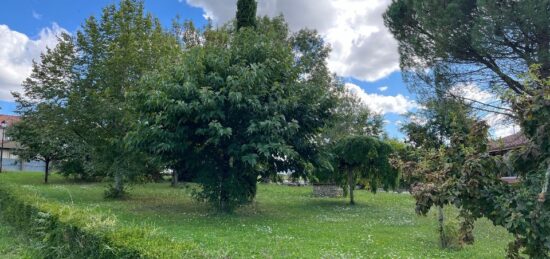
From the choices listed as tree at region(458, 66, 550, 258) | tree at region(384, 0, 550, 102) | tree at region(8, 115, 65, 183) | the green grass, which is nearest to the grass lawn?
the green grass

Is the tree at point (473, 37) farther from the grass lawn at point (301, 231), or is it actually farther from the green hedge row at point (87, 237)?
the green hedge row at point (87, 237)

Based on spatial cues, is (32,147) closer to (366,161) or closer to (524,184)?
(366,161)

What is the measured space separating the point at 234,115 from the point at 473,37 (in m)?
7.92

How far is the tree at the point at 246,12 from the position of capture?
595 inches

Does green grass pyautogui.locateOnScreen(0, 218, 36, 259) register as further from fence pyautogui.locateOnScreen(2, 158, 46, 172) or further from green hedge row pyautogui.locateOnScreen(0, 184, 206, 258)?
fence pyautogui.locateOnScreen(2, 158, 46, 172)

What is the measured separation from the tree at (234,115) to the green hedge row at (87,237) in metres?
3.96

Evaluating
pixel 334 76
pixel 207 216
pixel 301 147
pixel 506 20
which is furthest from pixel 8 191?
pixel 334 76

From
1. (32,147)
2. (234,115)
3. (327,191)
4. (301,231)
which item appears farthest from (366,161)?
(32,147)

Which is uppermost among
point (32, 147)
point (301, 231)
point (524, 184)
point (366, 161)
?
point (32, 147)

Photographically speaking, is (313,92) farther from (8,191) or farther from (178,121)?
(8,191)

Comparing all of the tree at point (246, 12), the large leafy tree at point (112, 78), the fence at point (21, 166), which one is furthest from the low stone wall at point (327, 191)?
the fence at point (21, 166)

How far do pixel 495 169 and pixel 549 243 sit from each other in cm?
82

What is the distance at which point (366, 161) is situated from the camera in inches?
653

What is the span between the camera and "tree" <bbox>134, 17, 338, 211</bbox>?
11.2 metres
